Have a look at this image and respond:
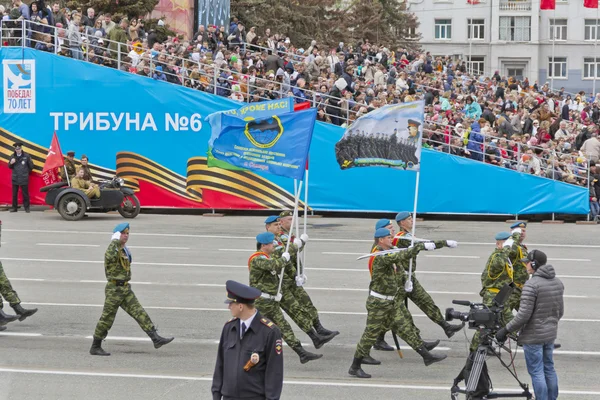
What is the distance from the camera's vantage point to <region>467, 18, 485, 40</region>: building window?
79.6 m

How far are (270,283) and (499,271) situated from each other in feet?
9.73

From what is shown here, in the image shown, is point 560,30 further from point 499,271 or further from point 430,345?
point 430,345

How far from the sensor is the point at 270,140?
48.8ft

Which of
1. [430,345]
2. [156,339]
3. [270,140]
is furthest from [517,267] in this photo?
[156,339]

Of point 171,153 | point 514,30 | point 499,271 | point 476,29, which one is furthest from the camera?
point 476,29

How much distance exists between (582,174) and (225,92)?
34.1 ft

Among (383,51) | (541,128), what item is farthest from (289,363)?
(383,51)

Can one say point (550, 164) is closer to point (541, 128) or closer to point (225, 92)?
point (541, 128)

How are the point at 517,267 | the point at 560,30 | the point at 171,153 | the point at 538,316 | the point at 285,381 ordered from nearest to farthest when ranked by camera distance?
the point at 538,316 < the point at 285,381 < the point at 517,267 < the point at 171,153 < the point at 560,30

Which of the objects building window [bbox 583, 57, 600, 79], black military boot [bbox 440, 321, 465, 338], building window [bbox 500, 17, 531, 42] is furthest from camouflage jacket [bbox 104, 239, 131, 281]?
building window [bbox 583, 57, 600, 79]

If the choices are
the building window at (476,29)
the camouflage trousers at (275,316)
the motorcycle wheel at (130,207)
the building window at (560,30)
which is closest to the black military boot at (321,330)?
the camouflage trousers at (275,316)

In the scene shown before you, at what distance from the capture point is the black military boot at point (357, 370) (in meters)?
12.0

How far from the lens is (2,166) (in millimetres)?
29328

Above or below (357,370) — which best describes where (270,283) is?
above
